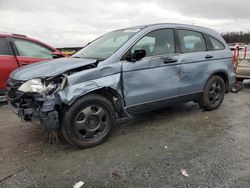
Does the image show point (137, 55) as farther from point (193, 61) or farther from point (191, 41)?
point (191, 41)

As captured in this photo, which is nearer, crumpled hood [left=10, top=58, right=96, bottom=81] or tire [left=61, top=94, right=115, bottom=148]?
tire [left=61, top=94, right=115, bottom=148]

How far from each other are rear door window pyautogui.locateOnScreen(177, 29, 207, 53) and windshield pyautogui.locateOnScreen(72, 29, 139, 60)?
3.24ft

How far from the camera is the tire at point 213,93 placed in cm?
552

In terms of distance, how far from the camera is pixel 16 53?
634cm

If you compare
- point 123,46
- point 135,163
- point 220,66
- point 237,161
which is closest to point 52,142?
point 135,163

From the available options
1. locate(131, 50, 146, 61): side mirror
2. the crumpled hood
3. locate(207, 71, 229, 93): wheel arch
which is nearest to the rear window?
the crumpled hood

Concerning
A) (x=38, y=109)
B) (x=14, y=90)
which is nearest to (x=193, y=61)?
(x=38, y=109)

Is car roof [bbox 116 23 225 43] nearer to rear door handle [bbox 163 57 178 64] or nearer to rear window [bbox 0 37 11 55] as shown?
rear door handle [bbox 163 57 178 64]

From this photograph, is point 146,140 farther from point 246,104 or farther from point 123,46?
point 246,104

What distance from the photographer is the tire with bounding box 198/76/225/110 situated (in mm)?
5516

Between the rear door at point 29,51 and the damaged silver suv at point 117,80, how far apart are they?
2.07 m

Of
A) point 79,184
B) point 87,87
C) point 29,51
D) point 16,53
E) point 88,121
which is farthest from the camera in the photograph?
point 29,51

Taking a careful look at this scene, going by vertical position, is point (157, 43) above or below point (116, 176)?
above

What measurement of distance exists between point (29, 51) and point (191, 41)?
388 centimetres
